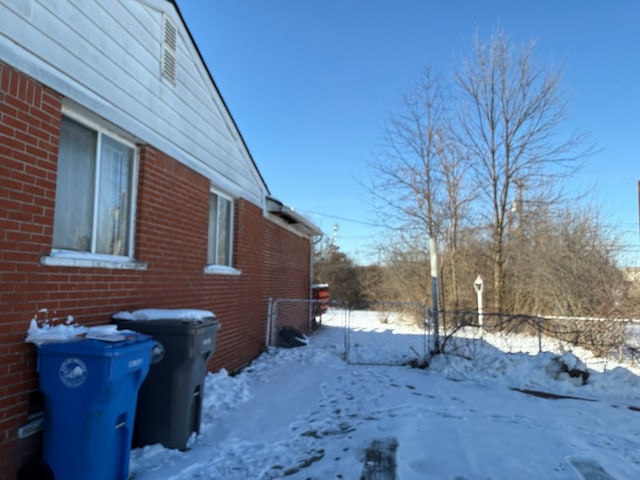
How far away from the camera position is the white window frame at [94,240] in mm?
3315

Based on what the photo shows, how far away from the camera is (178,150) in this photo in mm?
5445

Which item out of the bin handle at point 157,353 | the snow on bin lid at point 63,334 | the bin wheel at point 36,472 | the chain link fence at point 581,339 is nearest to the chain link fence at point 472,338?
the chain link fence at point 581,339

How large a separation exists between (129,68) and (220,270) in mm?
3388

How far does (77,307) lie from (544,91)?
1633 cm

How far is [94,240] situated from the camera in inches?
151

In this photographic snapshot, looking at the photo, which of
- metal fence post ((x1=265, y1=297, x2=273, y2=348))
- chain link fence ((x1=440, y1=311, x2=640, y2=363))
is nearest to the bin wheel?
metal fence post ((x1=265, y1=297, x2=273, y2=348))

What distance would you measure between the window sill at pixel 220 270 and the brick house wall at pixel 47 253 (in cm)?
8

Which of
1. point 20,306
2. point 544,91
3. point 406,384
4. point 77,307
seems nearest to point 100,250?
point 77,307

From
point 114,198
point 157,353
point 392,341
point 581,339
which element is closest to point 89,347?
point 157,353

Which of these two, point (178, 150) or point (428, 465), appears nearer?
point (428, 465)

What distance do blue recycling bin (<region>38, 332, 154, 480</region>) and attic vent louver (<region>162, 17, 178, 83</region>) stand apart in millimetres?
3836

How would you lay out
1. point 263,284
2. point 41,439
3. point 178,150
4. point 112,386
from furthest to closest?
point 263,284 < point 178,150 < point 41,439 < point 112,386

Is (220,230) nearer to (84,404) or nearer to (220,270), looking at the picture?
(220,270)

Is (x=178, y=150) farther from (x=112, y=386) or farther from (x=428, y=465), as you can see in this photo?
(x=428, y=465)
